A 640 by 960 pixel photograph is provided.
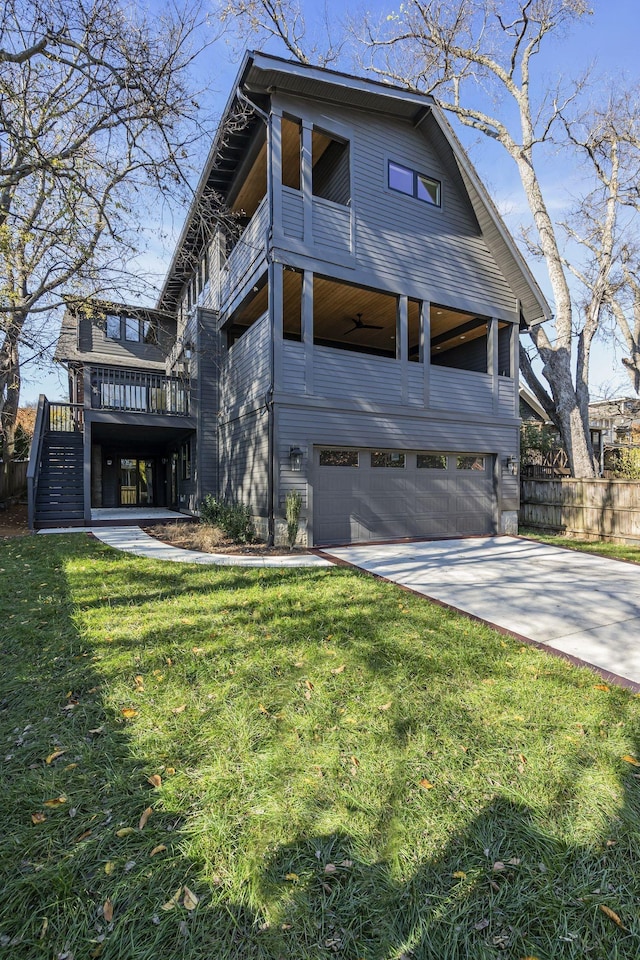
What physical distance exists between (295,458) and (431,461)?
3.66 metres

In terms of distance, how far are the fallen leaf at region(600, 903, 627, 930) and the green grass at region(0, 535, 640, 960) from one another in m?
0.02

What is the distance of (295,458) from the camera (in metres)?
8.45

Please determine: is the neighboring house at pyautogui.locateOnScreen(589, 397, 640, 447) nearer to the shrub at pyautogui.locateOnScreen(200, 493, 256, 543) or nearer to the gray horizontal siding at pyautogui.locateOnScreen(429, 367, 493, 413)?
the gray horizontal siding at pyautogui.locateOnScreen(429, 367, 493, 413)

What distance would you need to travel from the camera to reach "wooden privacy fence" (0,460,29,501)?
14.2 metres

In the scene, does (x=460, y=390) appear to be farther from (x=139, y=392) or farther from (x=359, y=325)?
(x=139, y=392)

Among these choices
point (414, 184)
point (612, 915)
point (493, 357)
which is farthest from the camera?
point (493, 357)

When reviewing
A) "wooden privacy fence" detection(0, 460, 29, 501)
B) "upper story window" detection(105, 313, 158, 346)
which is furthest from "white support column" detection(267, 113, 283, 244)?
"wooden privacy fence" detection(0, 460, 29, 501)

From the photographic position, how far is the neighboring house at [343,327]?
8523 millimetres

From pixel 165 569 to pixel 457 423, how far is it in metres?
7.47

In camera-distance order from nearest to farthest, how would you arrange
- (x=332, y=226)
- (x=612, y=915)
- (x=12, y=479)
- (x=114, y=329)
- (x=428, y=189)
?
1. (x=612, y=915)
2. (x=332, y=226)
3. (x=428, y=189)
4. (x=12, y=479)
5. (x=114, y=329)

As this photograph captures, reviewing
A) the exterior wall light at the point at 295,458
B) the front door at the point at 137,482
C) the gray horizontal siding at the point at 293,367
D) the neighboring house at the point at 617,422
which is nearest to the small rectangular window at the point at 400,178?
the gray horizontal siding at the point at 293,367

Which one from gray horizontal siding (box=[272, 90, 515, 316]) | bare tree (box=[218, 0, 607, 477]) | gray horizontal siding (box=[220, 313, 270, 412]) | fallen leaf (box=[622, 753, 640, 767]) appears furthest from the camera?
bare tree (box=[218, 0, 607, 477])

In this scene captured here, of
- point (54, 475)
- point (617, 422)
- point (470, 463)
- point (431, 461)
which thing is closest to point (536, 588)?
point (431, 461)

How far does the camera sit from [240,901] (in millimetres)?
1563
